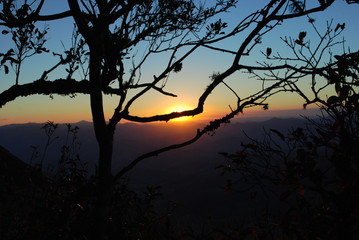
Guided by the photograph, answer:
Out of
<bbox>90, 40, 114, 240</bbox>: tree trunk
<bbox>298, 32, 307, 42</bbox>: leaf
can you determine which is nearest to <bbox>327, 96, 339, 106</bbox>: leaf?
<bbox>298, 32, 307, 42</bbox>: leaf

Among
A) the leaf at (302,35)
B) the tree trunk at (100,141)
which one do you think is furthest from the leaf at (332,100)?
the tree trunk at (100,141)

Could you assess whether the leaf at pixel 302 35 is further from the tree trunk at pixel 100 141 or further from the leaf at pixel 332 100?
the tree trunk at pixel 100 141

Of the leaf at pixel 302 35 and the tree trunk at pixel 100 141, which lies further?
the tree trunk at pixel 100 141

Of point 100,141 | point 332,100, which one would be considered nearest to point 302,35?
point 332,100

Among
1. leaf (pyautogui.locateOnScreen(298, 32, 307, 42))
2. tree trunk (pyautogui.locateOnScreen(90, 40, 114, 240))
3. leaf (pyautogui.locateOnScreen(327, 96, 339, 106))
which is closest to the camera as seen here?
leaf (pyautogui.locateOnScreen(327, 96, 339, 106))

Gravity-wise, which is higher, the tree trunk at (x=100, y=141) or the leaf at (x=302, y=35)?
the leaf at (x=302, y=35)

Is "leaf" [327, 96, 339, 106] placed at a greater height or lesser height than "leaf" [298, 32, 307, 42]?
lesser

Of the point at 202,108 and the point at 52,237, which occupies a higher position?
the point at 202,108

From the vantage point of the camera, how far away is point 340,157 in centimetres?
271

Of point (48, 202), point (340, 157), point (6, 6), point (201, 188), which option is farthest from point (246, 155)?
point (201, 188)

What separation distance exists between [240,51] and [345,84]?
1267 mm

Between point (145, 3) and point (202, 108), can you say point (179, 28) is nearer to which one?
point (145, 3)

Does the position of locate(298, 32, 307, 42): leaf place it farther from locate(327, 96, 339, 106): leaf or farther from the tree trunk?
the tree trunk

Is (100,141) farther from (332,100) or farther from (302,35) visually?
(302,35)
